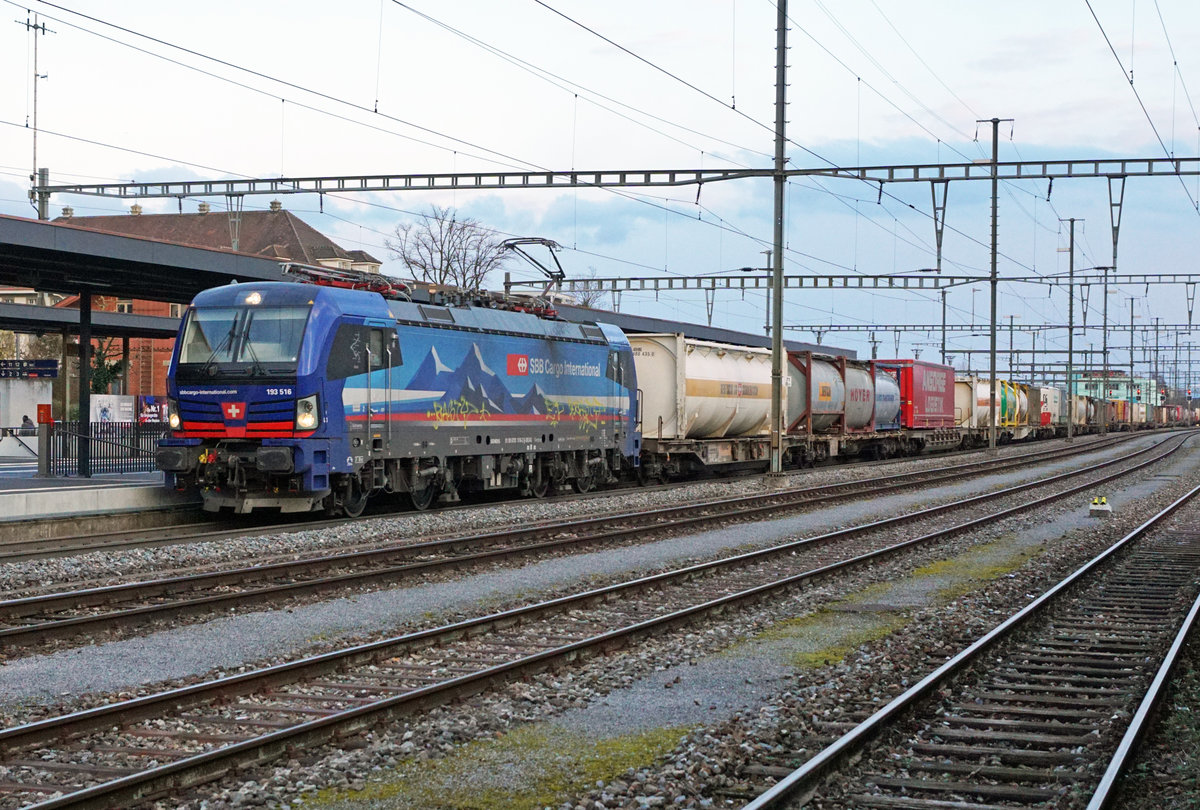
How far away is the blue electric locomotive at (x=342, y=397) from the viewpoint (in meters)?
17.8

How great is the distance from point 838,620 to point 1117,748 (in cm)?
491

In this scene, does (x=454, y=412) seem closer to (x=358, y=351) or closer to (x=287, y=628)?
(x=358, y=351)

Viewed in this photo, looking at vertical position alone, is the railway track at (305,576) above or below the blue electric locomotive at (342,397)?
below

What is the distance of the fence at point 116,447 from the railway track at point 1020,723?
2089 cm

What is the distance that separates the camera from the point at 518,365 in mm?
22781

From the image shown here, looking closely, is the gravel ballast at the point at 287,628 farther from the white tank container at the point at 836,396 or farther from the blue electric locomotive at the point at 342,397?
the white tank container at the point at 836,396

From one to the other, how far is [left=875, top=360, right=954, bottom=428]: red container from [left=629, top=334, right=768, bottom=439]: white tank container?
14789 millimetres

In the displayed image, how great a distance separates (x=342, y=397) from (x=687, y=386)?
1246 centimetres

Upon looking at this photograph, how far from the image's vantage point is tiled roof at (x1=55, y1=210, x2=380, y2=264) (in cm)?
9769

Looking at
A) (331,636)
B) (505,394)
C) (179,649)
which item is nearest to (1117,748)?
(331,636)

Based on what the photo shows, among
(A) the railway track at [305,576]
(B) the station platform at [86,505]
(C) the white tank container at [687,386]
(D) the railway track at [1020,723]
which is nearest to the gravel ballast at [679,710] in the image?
(D) the railway track at [1020,723]

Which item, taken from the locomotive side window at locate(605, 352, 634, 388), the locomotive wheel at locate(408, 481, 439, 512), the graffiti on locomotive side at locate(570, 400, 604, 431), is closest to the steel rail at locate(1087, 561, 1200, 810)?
the locomotive wheel at locate(408, 481, 439, 512)

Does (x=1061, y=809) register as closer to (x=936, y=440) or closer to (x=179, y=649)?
(x=179, y=649)

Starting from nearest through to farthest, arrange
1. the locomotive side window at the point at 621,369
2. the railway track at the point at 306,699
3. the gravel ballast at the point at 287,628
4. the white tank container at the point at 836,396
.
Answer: the railway track at the point at 306,699 < the gravel ballast at the point at 287,628 < the locomotive side window at the point at 621,369 < the white tank container at the point at 836,396
